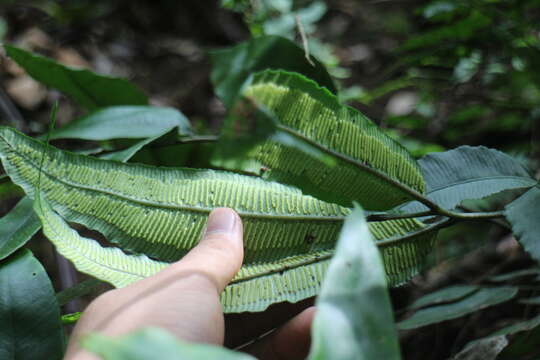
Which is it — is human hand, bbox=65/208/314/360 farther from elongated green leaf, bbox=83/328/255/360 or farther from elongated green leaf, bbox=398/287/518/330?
elongated green leaf, bbox=398/287/518/330

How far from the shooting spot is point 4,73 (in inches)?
75.3

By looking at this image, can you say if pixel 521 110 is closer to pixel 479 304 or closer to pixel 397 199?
pixel 479 304

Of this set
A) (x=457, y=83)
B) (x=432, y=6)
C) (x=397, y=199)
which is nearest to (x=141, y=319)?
(x=397, y=199)

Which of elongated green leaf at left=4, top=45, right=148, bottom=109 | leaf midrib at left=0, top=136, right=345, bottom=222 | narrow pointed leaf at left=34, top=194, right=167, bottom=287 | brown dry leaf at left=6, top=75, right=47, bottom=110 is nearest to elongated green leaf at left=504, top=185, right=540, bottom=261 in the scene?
leaf midrib at left=0, top=136, right=345, bottom=222

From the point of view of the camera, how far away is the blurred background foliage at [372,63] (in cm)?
112

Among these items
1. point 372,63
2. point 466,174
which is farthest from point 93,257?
point 372,63

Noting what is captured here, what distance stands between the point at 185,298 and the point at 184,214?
0.46 feet

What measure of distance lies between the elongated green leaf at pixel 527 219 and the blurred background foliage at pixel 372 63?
0.43 m

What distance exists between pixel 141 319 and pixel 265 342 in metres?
0.35

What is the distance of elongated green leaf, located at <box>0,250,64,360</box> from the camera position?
→ 0.58 m

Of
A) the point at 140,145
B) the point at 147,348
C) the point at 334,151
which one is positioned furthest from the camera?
the point at 140,145

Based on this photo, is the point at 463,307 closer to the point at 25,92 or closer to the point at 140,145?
the point at 140,145

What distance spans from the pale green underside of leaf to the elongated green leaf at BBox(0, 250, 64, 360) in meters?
0.34

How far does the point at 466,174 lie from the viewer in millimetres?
585
